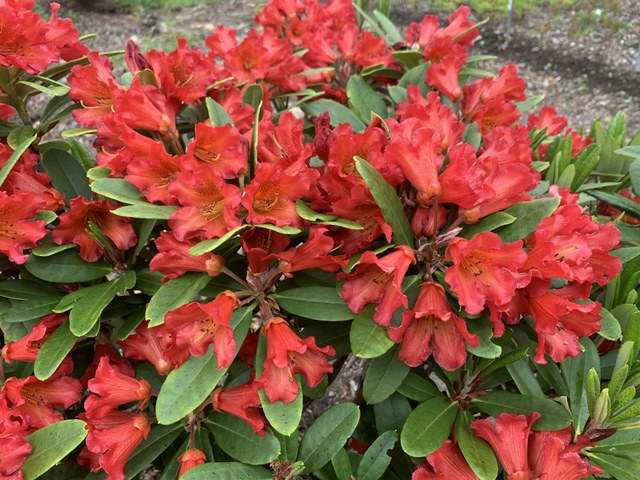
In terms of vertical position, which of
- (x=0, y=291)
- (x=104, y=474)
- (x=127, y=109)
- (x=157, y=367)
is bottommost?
(x=104, y=474)

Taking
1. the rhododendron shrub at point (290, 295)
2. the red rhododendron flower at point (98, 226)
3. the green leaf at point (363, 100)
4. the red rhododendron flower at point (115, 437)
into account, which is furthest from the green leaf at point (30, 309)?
the green leaf at point (363, 100)

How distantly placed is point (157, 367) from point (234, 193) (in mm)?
394

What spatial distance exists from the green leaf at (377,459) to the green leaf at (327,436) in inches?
3.0

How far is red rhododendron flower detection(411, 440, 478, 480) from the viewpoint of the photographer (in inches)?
41.1

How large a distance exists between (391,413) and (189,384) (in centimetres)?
44

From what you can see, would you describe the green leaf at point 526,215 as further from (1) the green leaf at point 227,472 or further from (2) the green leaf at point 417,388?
(1) the green leaf at point 227,472

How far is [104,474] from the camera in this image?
113cm

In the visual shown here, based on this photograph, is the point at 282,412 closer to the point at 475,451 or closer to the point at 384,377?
the point at 384,377

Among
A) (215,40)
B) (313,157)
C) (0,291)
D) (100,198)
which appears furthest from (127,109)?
(215,40)

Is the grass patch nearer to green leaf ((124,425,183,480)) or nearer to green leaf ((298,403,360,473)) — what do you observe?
green leaf ((124,425,183,480))

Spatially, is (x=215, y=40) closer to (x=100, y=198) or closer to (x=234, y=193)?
(x=100, y=198)

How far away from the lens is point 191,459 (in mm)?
1073

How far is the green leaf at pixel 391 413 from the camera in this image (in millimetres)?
1216

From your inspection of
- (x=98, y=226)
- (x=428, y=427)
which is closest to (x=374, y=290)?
(x=428, y=427)
